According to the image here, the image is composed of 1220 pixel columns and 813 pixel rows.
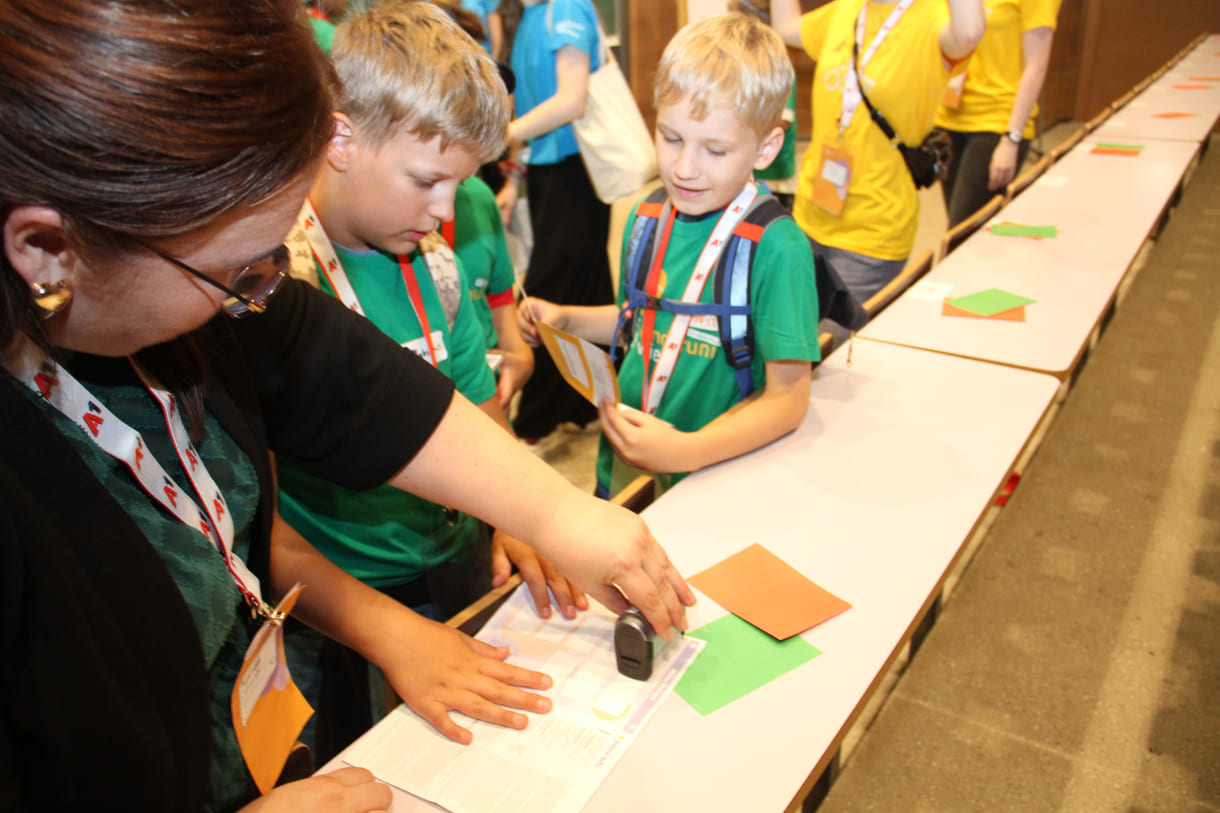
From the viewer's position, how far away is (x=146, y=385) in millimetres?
689

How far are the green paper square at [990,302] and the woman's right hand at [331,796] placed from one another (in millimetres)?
1765

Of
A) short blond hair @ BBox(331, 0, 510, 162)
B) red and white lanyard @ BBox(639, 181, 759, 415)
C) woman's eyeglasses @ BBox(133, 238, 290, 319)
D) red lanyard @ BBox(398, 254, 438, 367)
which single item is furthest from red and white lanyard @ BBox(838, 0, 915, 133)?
woman's eyeglasses @ BBox(133, 238, 290, 319)

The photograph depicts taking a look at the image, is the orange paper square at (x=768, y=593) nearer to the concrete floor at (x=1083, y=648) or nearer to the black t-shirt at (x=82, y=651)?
the black t-shirt at (x=82, y=651)

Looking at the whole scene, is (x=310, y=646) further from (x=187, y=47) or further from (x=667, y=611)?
(x=187, y=47)

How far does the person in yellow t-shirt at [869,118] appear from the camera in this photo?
2.18m

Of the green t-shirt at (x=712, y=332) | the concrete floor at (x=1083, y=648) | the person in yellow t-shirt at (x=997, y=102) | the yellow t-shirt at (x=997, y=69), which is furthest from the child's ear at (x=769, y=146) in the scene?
the yellow t-shirt at (x=997, y=69)

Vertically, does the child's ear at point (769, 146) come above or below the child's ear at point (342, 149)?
Answer: below

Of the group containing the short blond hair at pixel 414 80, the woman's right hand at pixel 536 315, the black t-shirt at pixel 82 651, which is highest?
the short blond hair at pixel 414 80

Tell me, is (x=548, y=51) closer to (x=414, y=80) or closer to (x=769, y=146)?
(x=769, y=146)

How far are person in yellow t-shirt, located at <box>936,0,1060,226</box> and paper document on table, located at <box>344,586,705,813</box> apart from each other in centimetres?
239

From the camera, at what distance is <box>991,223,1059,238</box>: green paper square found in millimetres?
2512

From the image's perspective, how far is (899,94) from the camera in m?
2.22

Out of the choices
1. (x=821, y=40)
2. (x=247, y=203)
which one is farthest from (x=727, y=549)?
(x=821, y=40)

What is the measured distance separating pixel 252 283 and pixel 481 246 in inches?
41.8
